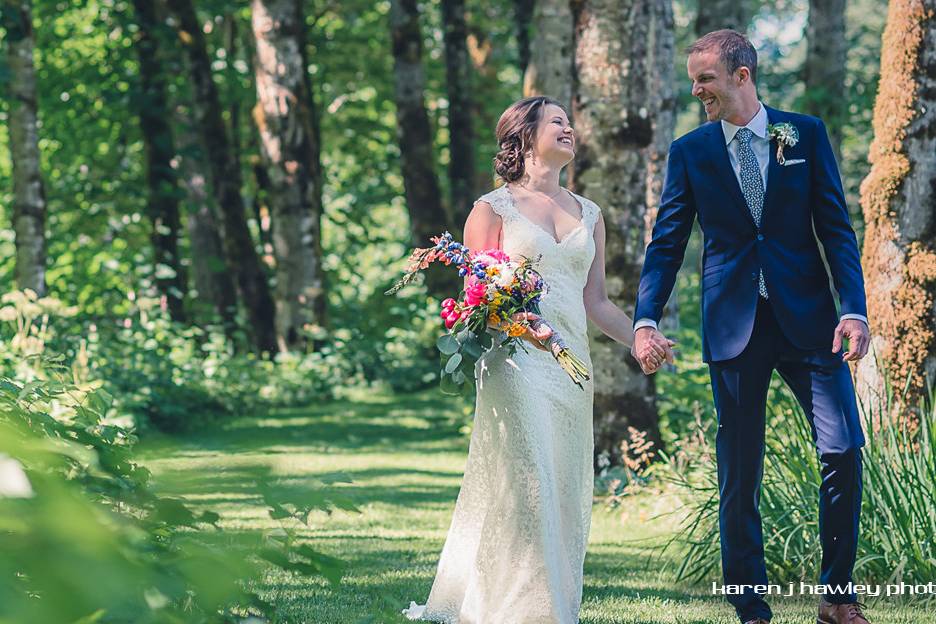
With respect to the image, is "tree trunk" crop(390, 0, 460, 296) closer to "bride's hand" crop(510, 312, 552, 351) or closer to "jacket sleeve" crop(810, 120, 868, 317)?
"bride's hand" crop(510, 312, 552, 351)

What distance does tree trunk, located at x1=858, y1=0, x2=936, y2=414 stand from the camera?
6754 mm

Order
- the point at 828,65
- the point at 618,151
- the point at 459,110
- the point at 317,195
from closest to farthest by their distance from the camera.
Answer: the point at 618,151, the point at 317,195, the point at 828,65, the point at 459,110

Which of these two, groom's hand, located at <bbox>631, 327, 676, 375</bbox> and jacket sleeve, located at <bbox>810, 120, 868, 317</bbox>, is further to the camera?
groom's hand, located at <bbox>631, 327, 676, 375</bbox>

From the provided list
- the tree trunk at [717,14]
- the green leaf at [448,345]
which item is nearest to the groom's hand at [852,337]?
the green leaf at [448,345]

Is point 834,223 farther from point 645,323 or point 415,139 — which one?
point 415,139

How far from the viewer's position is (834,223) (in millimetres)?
5047

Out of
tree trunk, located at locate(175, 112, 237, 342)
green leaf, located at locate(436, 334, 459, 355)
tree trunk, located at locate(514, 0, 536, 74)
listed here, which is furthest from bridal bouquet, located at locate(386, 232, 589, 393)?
tree trunk, located at locate(514, 0, 536, 74)

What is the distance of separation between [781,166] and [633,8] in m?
4.83

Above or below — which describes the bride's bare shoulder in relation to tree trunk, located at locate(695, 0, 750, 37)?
below

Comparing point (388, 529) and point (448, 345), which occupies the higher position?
point (448, 345)

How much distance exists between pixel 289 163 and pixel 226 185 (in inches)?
132

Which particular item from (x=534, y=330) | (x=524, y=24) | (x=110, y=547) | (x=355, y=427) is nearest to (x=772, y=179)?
(x=534, y=330)

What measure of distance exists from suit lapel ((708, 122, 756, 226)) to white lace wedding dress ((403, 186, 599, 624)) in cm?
77

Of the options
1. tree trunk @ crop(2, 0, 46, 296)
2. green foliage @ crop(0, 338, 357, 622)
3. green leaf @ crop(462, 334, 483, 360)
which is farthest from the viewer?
tree trunk @ crop(2, 0, 46, 296)
